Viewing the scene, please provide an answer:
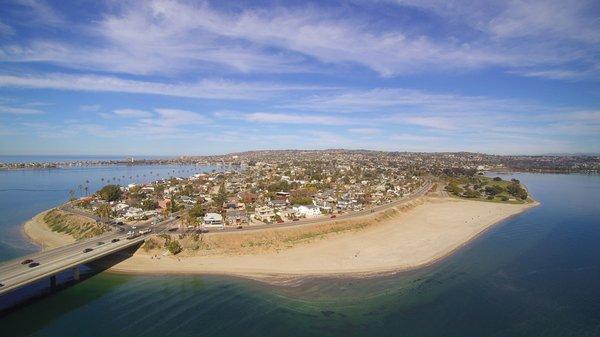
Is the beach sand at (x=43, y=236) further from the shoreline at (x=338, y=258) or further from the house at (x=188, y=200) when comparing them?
the house at (x=188, y=200)

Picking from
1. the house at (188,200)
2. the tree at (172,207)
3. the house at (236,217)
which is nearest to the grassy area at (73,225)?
the tree at (172,207)

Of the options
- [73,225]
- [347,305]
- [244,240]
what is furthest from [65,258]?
[347,305]

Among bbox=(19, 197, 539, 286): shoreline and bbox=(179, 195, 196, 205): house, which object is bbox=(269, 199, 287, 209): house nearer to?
bbox=(179, 195, 196, 205): house

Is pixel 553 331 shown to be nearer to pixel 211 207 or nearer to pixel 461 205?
pixel 211 207

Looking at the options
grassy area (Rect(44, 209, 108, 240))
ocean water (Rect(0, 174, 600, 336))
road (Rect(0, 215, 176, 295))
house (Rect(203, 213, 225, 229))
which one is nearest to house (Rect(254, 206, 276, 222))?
house (Rect(203, 213, 225, 229))

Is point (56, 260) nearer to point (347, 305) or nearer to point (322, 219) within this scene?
point (347, 305)

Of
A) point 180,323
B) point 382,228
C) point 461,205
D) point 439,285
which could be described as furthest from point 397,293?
point 461,205
